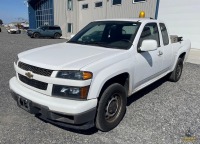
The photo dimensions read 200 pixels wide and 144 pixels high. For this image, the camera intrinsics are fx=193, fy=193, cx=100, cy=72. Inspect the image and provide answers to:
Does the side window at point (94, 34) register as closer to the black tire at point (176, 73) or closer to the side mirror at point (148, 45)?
the side mirror at point (148, 45)

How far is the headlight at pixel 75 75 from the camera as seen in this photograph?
2607mm

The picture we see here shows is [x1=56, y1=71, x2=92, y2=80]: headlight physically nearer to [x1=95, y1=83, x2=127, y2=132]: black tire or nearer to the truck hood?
the truck hood

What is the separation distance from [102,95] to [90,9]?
22550 mm

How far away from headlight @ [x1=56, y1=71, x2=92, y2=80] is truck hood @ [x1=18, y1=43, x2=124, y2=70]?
55 mm

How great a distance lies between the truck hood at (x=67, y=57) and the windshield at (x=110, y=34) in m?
0.30

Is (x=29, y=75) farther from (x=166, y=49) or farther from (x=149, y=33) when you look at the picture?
(x=166, y=49)

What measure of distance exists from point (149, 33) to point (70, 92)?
7.80 feet

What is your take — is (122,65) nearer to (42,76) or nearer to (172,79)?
(42,76)

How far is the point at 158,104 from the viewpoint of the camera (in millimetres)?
4363

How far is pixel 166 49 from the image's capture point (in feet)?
15.3

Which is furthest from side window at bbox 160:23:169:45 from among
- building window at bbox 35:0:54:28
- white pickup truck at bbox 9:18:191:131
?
building window at bbox 35:0:54:28

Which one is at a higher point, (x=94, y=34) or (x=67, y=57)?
(x=94, y=34)

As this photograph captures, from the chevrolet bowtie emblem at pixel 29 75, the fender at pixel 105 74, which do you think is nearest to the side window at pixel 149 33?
the fender at pixel 105 74

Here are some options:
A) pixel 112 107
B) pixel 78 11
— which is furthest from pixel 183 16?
pixel 78 11
